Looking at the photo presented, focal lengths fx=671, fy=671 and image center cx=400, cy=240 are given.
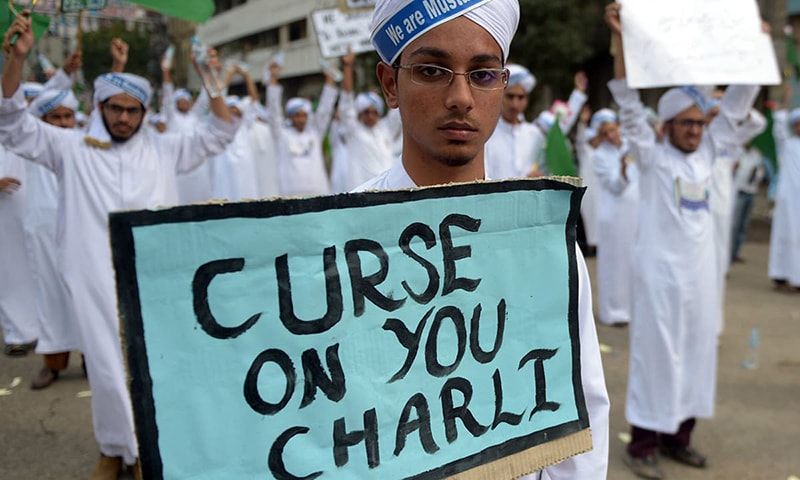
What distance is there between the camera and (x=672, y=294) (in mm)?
3908

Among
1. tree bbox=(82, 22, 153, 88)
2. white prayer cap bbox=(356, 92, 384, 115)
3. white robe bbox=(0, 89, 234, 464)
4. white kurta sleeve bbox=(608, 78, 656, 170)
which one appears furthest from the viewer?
tree bbox=(82, 22, 153, 88)

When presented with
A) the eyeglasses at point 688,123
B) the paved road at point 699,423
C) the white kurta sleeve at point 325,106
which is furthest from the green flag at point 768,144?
the eyeglasses at point 688,123

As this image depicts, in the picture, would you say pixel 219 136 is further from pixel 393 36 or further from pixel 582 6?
pixel 582 6

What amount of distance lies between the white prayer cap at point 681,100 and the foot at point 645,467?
2.02 m

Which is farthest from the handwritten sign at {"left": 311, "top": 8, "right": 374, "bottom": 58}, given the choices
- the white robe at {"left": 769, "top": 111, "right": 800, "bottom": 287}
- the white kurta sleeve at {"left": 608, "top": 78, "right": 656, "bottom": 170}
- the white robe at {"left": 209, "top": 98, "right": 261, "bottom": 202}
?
the white robe at {"left": 769, "top": 111, "right": 800, "bottom": 287}

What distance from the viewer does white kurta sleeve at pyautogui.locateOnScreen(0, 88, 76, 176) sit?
3176mm

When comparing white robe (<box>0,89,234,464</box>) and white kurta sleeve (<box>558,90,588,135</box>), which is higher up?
white kurta sleeve (<box>558,90,588,135</box>)

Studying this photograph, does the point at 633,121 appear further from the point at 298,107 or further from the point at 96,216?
the point at 298,107

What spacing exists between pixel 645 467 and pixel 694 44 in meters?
2.34

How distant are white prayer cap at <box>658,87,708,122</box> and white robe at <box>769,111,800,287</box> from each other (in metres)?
5.93

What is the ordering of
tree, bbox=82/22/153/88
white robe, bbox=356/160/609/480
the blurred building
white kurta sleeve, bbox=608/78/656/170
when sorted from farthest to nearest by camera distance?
the blurred building → tree, bbox=82/22/153/88 → white kurta sleeve, bbox=608/78/656/170 → white robe, bbox=356/160/609/480

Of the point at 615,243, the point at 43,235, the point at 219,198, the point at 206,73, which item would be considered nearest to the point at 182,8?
→ the point at 206,73

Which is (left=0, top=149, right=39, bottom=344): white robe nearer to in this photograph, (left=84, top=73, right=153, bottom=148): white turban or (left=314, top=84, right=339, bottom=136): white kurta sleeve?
(left=84, top=73, right=153, bottom=148): white turban

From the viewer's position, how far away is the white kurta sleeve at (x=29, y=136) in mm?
3176
